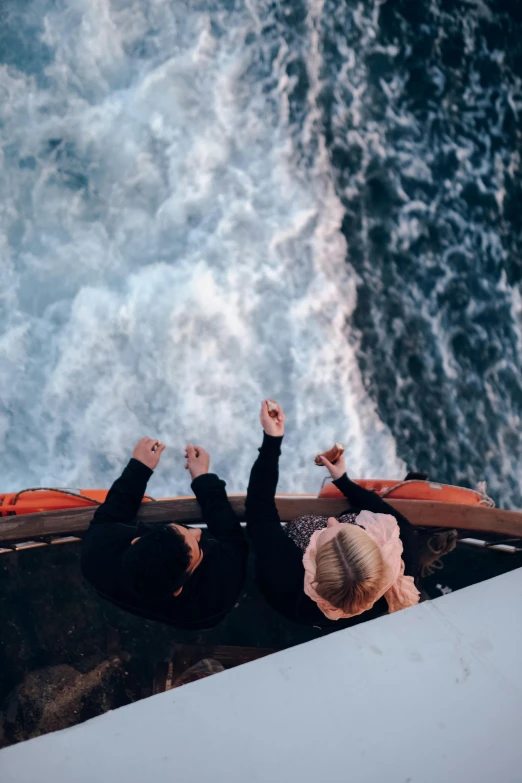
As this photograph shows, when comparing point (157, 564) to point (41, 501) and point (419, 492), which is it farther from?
point (419, 492)

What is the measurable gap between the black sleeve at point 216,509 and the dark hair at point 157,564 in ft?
1.26

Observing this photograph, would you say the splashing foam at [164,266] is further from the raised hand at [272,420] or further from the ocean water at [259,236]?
the raised hand at [272,420]

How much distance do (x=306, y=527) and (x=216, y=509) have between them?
1.20ft

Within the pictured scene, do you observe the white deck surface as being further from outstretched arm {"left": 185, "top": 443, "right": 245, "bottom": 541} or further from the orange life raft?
the orange life raft

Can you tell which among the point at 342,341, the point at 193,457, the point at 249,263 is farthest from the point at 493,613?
the point at 249,263

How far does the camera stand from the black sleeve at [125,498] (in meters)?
2.14

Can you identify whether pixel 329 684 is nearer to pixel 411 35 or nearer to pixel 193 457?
pixel 193 457

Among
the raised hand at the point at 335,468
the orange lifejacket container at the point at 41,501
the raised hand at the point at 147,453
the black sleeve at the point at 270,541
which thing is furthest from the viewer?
the orange lifejacket container at the point at 41,501

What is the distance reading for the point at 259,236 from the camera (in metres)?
4.87

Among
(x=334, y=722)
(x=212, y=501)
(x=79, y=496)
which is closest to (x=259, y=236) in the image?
(x=79, y=496)

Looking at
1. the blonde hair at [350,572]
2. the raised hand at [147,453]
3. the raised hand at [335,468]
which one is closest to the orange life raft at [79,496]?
the raised hand at [335,468]

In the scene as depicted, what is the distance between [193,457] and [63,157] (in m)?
3.64

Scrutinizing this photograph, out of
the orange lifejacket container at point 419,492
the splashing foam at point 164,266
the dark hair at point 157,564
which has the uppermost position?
the splashing foam at point 164,266

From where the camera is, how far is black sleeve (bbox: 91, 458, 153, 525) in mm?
2139
